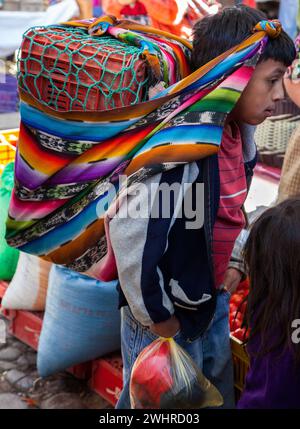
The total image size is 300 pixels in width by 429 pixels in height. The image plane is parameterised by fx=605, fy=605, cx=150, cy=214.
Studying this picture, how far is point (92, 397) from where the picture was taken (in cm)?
306

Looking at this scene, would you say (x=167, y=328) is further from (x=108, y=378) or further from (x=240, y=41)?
(x=108, y=378)

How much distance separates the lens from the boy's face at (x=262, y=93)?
173 centimetres

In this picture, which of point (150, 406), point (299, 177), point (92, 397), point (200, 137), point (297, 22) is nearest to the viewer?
point (200, 137)

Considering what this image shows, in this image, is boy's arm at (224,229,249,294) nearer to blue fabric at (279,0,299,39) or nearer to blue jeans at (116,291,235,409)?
blue jeans at (116,291,235,409)

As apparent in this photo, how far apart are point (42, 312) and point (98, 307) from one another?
2.11 feet

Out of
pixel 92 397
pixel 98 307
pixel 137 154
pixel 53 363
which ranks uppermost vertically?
pixel 137 154

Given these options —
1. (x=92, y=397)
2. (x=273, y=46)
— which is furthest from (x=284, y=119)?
(x=273, y=46)

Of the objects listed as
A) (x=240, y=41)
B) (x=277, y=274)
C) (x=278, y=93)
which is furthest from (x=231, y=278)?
(x=240, y=41)

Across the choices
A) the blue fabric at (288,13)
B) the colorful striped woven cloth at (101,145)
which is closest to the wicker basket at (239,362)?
the colorful striped woven cloth at (101,145)

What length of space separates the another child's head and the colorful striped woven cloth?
0.07 metres

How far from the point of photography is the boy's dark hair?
170 cm

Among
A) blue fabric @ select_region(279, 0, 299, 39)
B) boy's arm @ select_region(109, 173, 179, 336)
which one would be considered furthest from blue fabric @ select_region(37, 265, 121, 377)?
blue fabric @ select_region(279, 0, 299, 39)

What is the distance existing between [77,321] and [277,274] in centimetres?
147
